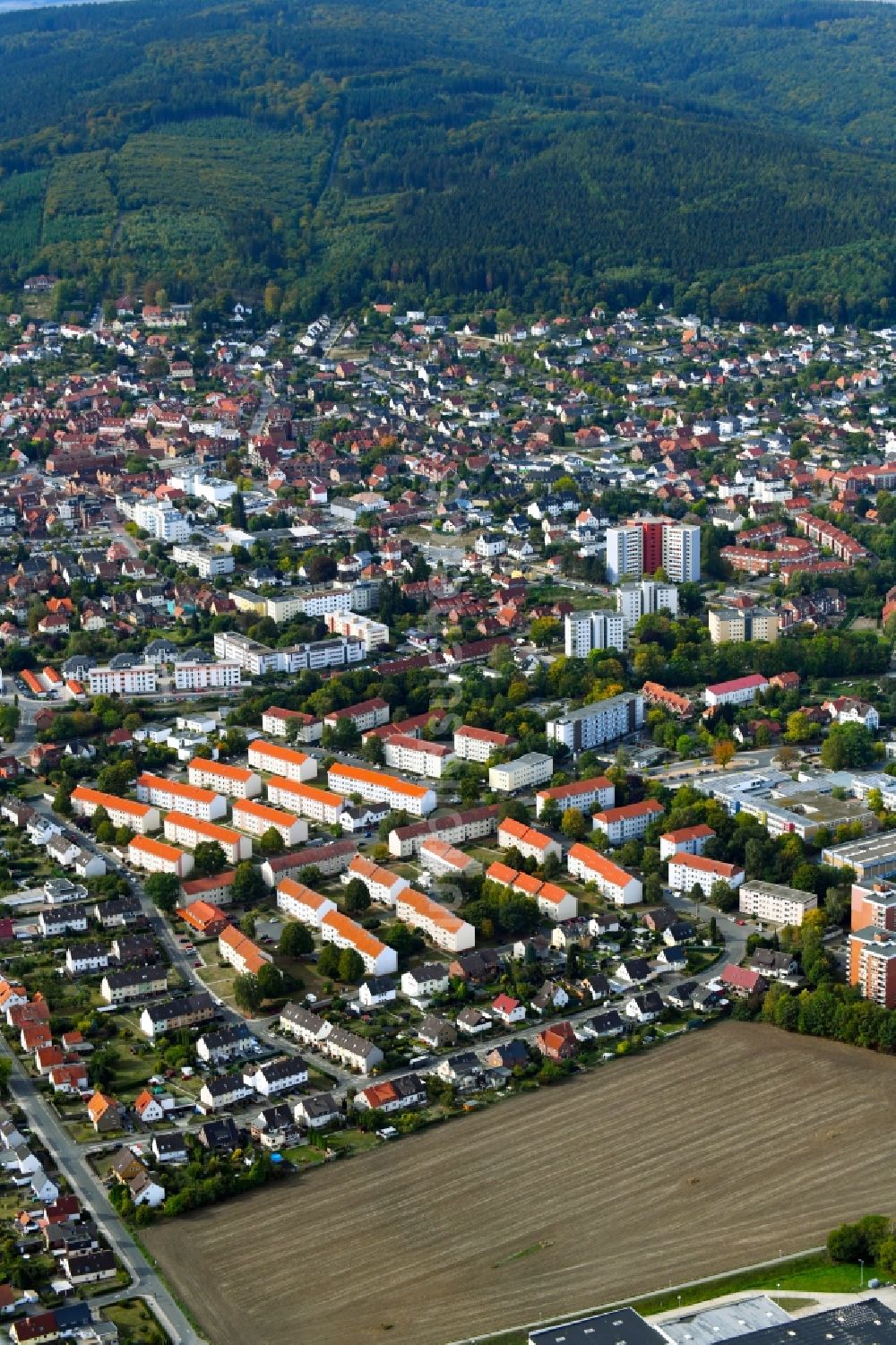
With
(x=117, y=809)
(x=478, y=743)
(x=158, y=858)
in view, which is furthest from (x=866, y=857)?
(x=117, y=809)

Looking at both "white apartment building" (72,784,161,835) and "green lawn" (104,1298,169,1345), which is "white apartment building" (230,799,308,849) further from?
"green lawn" (104,1298,169,1345)

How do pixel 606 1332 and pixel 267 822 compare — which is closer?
pixel 606 1332

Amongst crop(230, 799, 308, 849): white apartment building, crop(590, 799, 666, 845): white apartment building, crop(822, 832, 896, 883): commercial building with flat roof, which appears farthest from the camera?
crop(230, 799, 308, 849): white apartment building

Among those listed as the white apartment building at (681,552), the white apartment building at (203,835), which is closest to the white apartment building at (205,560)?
the white apartment building at (681,552)

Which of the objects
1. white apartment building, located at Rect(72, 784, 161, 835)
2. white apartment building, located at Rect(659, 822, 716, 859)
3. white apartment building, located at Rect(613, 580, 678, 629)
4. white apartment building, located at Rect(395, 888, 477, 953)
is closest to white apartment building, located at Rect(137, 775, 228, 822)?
white apartment building, located at Rect(72, 784, 161, 835)

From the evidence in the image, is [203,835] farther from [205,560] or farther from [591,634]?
[205,560]

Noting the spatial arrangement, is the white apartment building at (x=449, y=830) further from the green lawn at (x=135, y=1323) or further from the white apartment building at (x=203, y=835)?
the green lawn at (x=135, y=1323)
